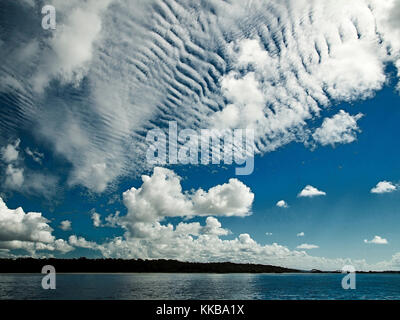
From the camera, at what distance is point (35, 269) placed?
194625 mm
